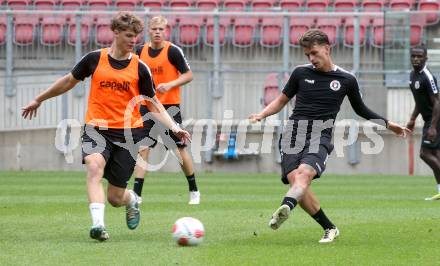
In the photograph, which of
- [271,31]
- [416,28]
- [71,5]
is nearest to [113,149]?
[271,31]

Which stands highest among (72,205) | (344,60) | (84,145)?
(344,60)

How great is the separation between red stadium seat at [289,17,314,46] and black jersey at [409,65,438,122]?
867 cm

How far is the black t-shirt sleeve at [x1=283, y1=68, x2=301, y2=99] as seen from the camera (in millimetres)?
10789

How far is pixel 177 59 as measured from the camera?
1447 cm

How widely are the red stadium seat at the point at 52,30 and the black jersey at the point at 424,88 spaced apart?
37.1 ft

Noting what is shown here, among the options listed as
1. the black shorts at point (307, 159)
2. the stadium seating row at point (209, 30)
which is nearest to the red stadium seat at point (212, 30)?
the stadium seating row at point (209, 30)

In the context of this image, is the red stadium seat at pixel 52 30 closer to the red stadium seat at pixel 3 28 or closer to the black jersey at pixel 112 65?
the red stadium seat at pixel 3 28

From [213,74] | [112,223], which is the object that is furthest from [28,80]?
[112,223]

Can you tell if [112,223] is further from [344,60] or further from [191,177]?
[344,60]

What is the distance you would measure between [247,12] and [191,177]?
37.1 feet

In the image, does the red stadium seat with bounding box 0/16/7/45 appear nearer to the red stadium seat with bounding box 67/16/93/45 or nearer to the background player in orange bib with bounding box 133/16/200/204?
the red stadium seat with bounding box 67/16/93/45

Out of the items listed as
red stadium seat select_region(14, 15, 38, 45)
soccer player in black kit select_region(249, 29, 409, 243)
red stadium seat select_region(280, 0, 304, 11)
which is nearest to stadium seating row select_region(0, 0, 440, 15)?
red stadium seat select_region(280, 0, 304, 11)

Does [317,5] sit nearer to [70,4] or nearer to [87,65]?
[70,4]

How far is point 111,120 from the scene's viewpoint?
10.7 meters
